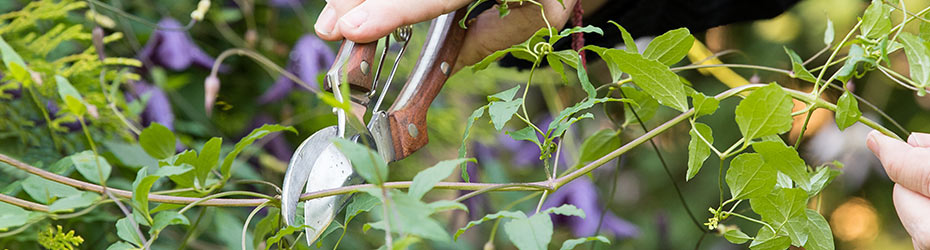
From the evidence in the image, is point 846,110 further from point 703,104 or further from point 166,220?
point 166,220

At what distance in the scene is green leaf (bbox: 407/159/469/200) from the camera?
0.21m

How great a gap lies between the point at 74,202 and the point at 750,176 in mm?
244

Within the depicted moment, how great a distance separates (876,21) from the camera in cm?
30

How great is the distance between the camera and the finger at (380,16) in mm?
335

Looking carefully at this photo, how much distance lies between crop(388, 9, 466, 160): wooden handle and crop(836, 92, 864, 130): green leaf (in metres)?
0.20

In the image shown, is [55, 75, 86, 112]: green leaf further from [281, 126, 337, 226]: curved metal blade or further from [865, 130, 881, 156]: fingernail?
[865, 130, 881, 156]: fingernail

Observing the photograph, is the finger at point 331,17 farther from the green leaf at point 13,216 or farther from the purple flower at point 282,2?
the purple flower at point 282,2

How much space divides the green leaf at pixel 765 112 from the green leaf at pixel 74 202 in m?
0.23

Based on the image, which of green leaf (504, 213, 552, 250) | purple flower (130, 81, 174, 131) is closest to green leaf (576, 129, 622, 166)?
green leaf (504, 213, 552, 250)

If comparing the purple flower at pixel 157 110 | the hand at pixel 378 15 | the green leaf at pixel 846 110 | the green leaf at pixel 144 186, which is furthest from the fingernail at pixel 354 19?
the purple flower at pixel 157 110

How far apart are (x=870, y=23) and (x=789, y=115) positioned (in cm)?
8

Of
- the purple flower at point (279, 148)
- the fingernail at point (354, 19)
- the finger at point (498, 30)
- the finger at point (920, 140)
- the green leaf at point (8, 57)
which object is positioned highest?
the green leaf at point (8, 57)

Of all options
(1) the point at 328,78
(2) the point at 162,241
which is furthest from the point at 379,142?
(2) the point at 162,241

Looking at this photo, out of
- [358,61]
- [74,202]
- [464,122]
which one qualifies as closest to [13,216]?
[74,202]
